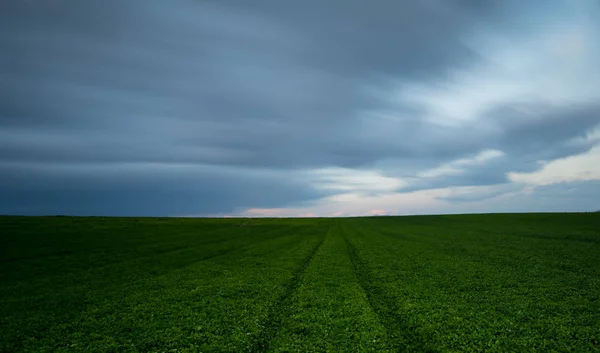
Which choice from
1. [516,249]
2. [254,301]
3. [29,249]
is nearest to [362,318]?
[254,301]

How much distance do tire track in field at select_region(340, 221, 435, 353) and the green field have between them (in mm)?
96

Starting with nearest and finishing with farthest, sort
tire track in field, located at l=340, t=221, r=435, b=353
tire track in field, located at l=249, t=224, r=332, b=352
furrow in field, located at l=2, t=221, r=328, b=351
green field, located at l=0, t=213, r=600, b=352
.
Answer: tire track in field, located at l=340, t=221, r=435, b=353
tire track in field, located at l=249, t=224, r=332, b=352
green field, located at l=0, t=213, r=600, b=352
furrow in field, located at l=2, t=221, r=328, b=351

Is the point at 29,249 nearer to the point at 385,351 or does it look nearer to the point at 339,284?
the point at 339,284

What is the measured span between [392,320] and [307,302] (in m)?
6.99

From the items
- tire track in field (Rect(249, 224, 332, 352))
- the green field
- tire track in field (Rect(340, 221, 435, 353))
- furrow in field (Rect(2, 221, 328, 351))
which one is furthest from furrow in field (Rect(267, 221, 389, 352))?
furrow in field (Rect(2, 221, 328, 351))

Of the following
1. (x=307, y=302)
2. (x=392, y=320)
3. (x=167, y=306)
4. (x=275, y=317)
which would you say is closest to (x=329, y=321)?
(x=275, y=317)

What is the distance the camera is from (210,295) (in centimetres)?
2780

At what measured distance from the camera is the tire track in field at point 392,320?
57.6 ft

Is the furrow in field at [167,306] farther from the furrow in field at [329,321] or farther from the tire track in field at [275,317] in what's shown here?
the furrow in field at [329,321]

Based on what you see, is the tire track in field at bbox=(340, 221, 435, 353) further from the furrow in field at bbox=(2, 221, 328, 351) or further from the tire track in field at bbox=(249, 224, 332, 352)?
the furrow in field at bbox=(2, 221, 328, 351)

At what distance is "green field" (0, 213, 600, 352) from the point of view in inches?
713

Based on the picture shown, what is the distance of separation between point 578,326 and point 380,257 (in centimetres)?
2723

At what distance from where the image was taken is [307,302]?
2536cm

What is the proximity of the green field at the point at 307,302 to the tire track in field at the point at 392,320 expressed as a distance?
0.32 feet
